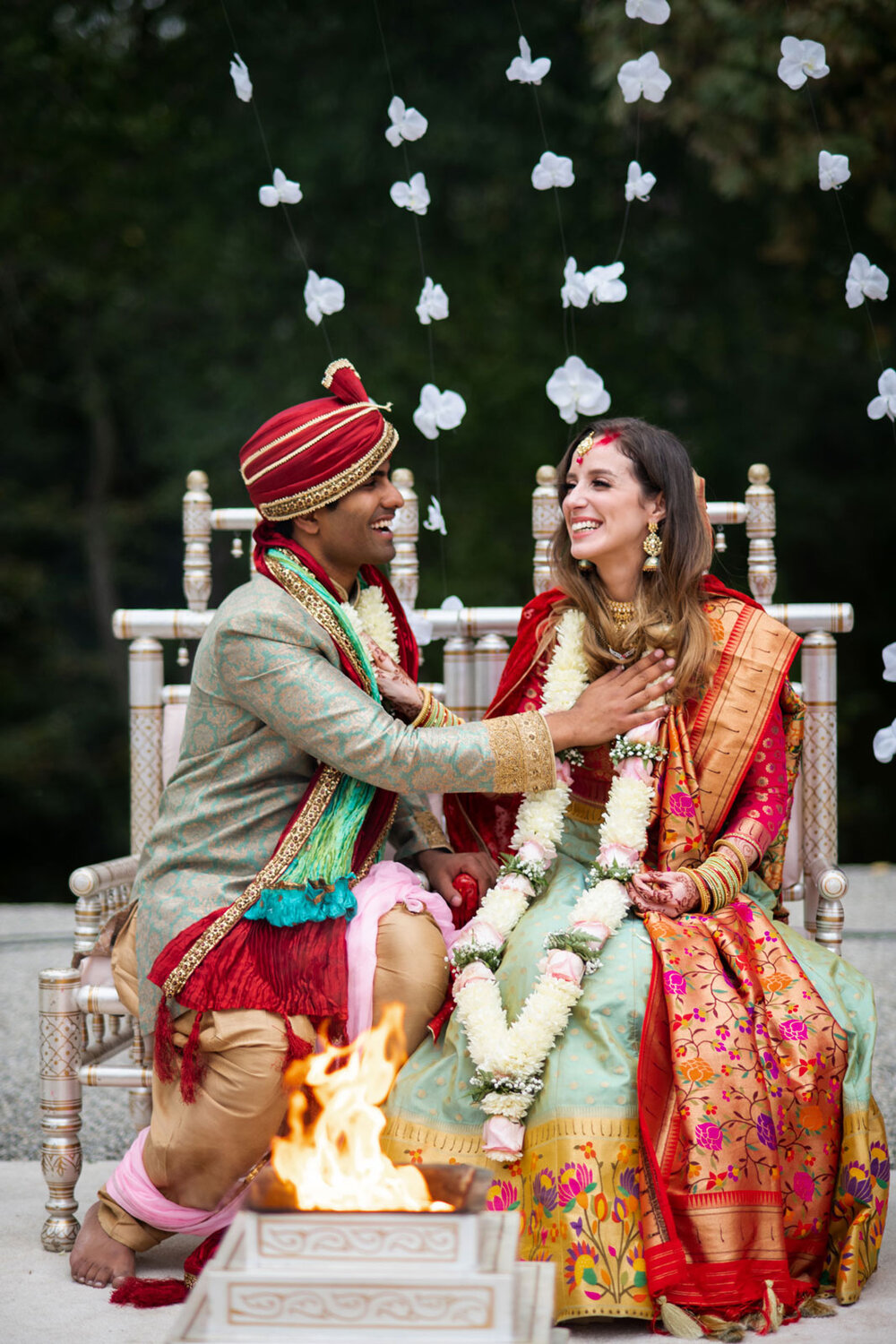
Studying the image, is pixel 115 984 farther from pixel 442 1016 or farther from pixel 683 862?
pixel 683 862

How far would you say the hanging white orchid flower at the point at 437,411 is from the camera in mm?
4000

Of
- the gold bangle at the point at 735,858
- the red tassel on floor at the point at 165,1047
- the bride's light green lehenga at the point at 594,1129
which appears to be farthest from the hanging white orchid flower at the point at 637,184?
the red tassel on floor at the point at 165,1047

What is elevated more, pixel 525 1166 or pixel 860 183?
pixel 860 183

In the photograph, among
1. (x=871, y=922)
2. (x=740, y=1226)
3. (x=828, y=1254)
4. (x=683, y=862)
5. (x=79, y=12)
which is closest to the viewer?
(x=740, y=1226)

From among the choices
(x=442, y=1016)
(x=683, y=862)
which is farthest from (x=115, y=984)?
(x=683, y=862)

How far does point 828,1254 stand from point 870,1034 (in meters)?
0.45

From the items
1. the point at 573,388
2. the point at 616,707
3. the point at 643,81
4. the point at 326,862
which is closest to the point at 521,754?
the point at 616,707

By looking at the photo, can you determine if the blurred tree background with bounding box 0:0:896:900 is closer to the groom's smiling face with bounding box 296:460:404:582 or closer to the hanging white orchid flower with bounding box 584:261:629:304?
the hanging white orchid flower with bounding box 584:261:629:304

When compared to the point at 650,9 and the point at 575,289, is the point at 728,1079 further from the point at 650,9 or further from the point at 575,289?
the point at 650,9

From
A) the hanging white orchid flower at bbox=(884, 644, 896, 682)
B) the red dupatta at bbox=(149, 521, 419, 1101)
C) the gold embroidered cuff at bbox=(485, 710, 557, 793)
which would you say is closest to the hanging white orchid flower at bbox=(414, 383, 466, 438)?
the red dupatta at bbox=(149, 521, 419, 1101)

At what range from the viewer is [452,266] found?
380 inches

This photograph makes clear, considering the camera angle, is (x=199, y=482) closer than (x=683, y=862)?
No

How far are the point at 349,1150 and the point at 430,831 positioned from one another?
4.19ft

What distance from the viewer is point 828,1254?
2.96 meters
